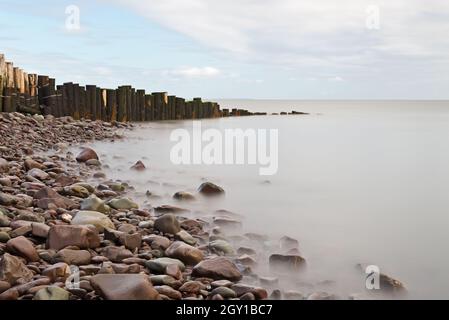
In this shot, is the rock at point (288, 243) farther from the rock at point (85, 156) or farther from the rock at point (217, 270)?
the rock at point (85, 156)

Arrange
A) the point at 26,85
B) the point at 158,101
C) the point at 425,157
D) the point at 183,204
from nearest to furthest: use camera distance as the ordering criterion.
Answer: the point at 183,204
the point at 425,157
the point at 26,85
the point at 158,101

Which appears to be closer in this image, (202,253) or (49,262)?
(49,262)

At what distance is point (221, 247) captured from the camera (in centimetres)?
396

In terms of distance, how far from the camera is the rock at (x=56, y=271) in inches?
116

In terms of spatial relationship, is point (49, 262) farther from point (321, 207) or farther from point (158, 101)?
point (158, 101)

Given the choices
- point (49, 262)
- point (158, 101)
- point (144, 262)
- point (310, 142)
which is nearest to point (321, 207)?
point (144, 262)

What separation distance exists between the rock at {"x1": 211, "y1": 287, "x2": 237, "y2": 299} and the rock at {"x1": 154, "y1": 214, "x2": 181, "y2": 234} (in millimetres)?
1225

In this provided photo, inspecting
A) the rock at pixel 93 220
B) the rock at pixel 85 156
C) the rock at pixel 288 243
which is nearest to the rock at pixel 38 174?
the rock at pixel 85 156

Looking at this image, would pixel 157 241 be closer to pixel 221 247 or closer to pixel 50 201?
pixel 221 247

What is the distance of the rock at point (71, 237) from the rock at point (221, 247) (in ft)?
3.03

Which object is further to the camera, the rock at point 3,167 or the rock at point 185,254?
the rock at point 3,167

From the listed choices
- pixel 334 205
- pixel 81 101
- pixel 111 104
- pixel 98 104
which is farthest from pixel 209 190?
pixel 111 104

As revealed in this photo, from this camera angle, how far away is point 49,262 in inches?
126
